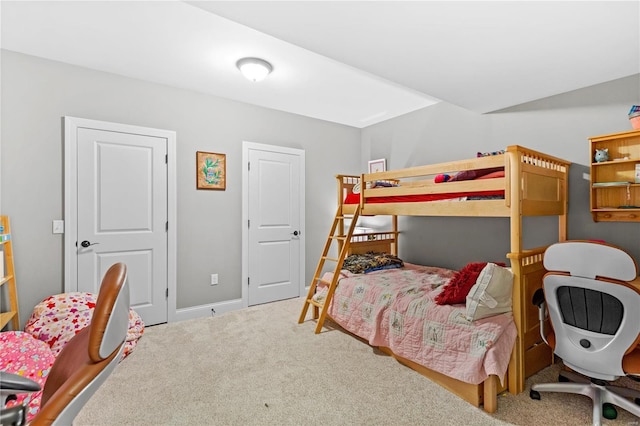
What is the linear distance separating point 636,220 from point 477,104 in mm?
1614

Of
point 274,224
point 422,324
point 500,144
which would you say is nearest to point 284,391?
point 422,324

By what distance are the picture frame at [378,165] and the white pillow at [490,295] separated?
2694 mm

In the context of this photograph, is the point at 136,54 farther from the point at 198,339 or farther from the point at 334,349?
the point at 334,349

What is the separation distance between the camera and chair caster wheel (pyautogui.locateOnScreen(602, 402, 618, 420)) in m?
1.83

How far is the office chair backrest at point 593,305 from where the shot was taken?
166 centimetres

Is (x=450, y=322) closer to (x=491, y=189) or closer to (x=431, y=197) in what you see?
(x=491, y=189)

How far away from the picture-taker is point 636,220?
237 cm

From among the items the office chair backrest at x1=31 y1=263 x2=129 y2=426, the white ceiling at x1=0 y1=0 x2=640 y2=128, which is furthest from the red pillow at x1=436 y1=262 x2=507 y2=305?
the office chair backrest at x1=31 y1=263 x2=129 y2=426

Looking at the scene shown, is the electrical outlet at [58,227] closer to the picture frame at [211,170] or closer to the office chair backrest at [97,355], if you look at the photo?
A: the picture frame at [211,170]

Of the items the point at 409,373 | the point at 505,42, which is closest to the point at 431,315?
the point at 409,373

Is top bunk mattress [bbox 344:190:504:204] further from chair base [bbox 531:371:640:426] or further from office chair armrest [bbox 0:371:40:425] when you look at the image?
office chair armrest [bbox 0:371:40:425]

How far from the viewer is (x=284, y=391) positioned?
83.6 inches

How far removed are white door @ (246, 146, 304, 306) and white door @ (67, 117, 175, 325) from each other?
999 millimetres

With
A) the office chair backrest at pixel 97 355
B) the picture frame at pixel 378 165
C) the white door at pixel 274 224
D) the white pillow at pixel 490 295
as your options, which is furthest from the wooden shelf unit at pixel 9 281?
the picture frame at pixel 378 165
